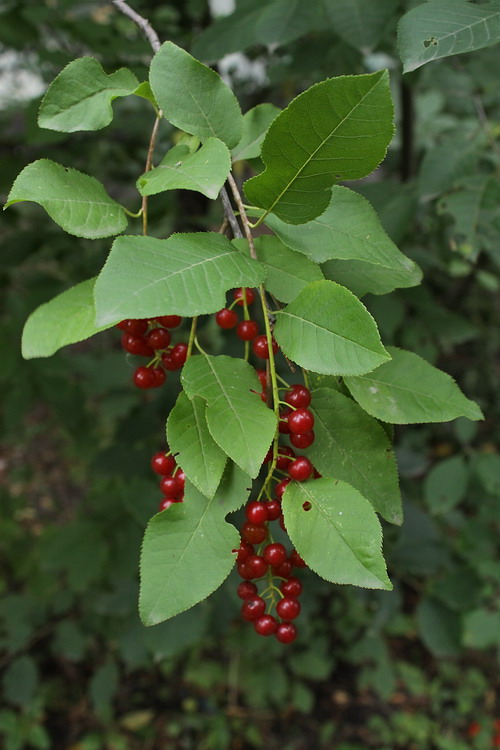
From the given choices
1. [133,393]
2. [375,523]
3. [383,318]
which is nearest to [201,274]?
[375,523]

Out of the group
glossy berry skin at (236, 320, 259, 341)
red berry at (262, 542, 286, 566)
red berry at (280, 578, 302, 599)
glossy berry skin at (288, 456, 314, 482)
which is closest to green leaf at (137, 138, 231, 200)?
glossy berry skin at (236, 320, 259, 341)

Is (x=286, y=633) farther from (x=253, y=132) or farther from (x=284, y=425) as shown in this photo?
(x=253, y=132)

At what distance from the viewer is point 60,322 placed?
81 cm

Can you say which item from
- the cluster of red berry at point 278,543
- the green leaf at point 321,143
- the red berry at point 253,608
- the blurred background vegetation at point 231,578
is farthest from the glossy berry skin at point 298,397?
the blurred background vegetation at point 231,578

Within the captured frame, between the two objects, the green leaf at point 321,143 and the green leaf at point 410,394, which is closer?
the green leaf at point 321,143

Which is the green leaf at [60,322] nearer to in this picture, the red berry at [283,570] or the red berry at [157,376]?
the red berry at [157,376]

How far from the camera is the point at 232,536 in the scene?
75 centimetres

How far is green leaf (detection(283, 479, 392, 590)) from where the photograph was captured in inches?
26.9

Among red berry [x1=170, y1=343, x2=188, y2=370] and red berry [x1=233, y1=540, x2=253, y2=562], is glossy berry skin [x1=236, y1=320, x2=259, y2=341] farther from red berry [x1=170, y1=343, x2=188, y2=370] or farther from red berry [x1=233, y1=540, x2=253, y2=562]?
red berry [x1=233, y1=540, x2=253, y2=562]

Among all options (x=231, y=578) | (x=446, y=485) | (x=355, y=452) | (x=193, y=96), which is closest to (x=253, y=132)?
(x=193, y=96)

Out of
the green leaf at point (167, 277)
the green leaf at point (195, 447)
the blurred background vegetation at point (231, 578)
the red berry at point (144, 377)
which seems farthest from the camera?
the blurred background vegetation at point (231, 578)

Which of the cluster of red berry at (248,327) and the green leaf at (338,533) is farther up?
the cluster of red berry at (248,327)

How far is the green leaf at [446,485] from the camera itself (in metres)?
2.10

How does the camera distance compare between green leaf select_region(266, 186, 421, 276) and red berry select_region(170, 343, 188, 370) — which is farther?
red berry select_region(170, 343, 188, 370)
